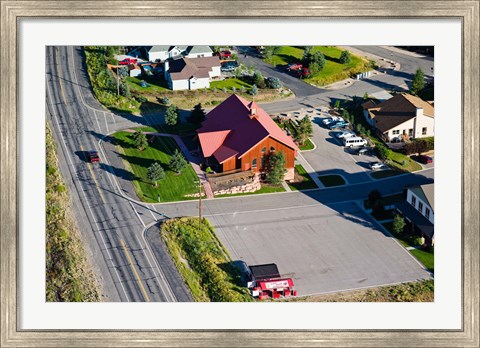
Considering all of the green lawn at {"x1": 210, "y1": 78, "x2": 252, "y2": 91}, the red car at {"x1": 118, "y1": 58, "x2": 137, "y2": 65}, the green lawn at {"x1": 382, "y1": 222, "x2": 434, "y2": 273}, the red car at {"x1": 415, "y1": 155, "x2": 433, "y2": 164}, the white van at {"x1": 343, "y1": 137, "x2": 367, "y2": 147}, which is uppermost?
the red car at {"x1": 118, "y1": 58, "x2": 137, "y2": 65}

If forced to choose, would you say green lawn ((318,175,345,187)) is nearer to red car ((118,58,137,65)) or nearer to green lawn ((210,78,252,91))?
green lawn ((210,78,252,91))

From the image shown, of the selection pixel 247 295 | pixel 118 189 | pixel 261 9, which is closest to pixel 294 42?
pixel 261 9

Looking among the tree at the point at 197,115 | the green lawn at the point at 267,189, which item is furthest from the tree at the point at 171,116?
the green lawn at the point at 267,189

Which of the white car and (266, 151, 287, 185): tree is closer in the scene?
(266, 151, 287, 185): tree

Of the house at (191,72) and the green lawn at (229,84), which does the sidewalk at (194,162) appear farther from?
the green lawn at (229,84)

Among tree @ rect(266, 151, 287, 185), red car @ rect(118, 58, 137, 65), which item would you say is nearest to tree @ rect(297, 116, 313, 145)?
tree @ rect(266, 151, 287, 185)

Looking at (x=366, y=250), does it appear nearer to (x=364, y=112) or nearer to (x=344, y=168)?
(x=344, y=168)
